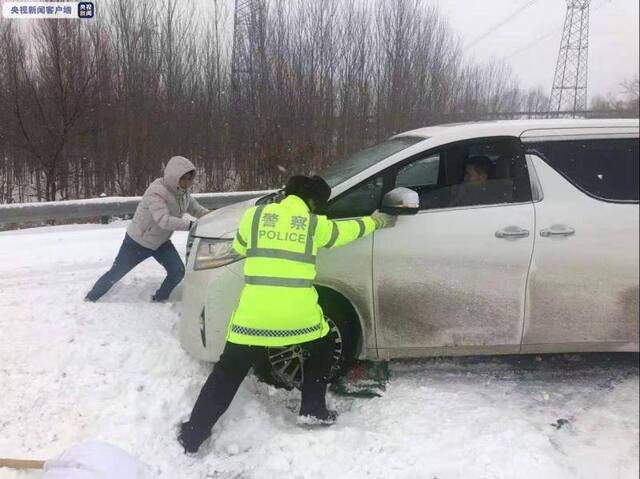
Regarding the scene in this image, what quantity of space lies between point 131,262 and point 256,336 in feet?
8.69

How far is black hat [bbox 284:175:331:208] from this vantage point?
9.59 feet

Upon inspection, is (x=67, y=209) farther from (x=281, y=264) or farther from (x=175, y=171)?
(x=281, y=264)

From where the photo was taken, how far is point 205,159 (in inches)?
144

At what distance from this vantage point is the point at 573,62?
79.2 inches

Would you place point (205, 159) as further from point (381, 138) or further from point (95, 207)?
point (95, 207)

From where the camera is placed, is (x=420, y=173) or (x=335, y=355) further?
(x=335, y=355)

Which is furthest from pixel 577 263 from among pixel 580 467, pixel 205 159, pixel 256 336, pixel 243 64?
pixel 205 159

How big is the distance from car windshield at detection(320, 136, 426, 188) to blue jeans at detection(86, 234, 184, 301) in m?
2.45

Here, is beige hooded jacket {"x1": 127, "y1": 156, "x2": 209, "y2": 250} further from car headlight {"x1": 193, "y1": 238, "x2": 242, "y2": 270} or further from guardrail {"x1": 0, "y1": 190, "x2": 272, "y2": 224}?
car headlight {"x1": 193, "y1": 238, "x2": 242, "y2": 270}

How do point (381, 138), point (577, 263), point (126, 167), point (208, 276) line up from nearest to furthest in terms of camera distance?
point (577, 263)
point (381, 138)
point (208, 276)
point (126, 167)

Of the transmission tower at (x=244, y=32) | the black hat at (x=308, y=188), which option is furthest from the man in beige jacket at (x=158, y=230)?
the black hat at (x=308, y=188)

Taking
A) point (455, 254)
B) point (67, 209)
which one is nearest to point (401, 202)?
point (455, 254)

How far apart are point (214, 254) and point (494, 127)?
188 centimetres

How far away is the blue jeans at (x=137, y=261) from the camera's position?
5113 millimetres
